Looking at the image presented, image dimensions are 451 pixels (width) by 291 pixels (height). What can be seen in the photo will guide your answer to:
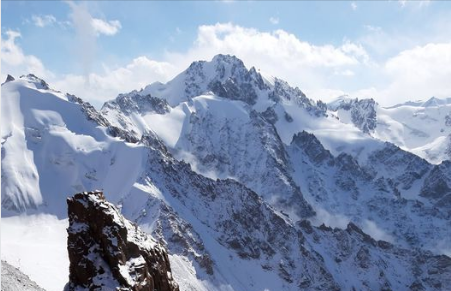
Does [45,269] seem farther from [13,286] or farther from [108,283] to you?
[108,283]

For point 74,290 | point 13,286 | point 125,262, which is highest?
point 125,262

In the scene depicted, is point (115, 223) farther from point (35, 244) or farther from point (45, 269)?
point (35, 244)

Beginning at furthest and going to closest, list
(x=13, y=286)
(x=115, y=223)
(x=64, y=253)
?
(x=64, y=253), (x=13, y=286), (x=115, y=223)

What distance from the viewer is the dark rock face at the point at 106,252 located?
41375 millimetres

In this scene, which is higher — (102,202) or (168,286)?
(102,202)

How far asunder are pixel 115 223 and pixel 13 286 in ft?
Result: 92.5

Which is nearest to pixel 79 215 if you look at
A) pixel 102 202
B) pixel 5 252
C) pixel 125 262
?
pixel 102 202

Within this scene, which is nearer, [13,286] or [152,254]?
[152,254]

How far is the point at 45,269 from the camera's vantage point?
561 ft

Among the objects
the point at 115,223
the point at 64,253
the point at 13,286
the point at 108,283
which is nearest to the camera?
the point at 108,283

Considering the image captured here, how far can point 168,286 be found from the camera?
45938 mm

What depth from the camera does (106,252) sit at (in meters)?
42.2

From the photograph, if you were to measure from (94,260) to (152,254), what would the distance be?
4974 millimetres

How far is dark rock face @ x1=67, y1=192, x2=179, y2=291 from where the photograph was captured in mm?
41375
